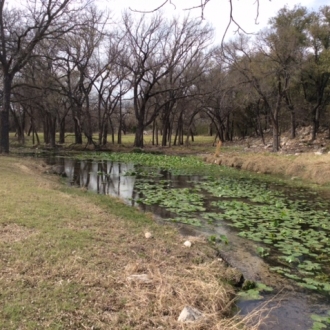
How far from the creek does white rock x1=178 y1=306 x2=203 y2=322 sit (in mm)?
888

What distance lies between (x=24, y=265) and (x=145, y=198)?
6.86m

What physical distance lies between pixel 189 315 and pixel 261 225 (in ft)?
16.4

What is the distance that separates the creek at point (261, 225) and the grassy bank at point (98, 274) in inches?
27.1

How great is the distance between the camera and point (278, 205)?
34.1 ft

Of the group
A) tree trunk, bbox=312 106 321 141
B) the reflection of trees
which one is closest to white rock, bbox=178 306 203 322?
the reflection of trees

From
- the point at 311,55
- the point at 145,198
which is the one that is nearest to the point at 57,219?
the point at 145,198

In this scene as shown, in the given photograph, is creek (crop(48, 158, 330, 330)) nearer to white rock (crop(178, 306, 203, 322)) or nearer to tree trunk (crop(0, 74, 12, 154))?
white rock (crop(178, 306, 203, 322))

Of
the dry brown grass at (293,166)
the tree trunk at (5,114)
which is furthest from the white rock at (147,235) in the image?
the tree trunk at (5,114)

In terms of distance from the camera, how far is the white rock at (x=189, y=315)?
12.1 feet

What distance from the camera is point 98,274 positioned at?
4.47 metres

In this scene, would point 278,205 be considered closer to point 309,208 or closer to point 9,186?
point 309,208

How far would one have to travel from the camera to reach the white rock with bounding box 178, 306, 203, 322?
3687 millimetres

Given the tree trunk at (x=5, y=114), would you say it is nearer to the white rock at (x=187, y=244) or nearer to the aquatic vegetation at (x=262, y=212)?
the aquatic vegetation at (x=262, y=212)

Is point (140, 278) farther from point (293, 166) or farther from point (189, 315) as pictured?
point (293, 166)
